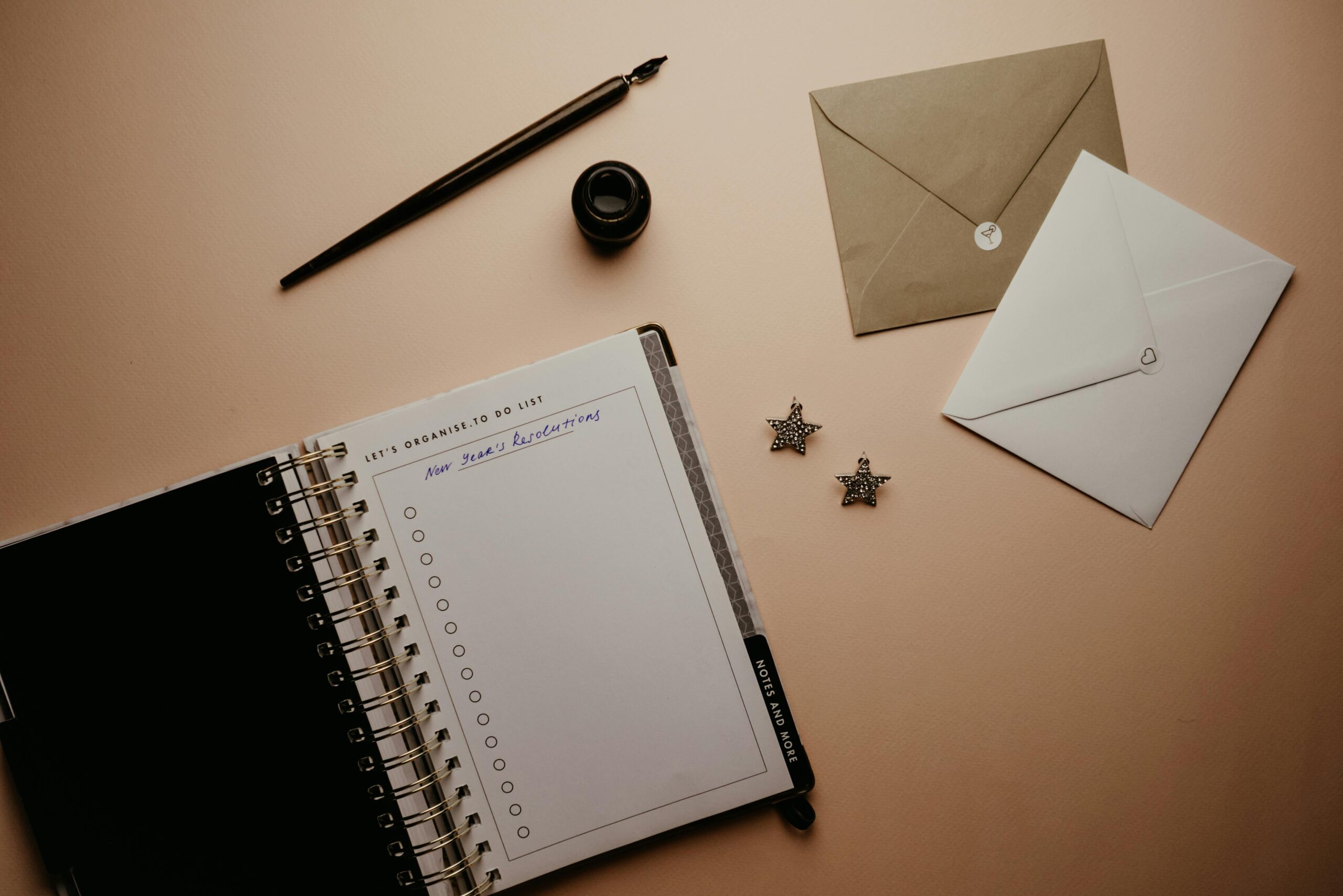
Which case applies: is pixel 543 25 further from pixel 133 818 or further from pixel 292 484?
pixel 133 818

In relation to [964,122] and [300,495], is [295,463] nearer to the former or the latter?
[300,495]

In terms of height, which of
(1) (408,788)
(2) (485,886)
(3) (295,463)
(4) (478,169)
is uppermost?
(4) (478,169)

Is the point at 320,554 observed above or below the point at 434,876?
above

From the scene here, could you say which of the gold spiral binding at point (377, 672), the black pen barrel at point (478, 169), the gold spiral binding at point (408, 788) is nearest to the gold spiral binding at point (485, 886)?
the gold spiral binding at point (377, 672)

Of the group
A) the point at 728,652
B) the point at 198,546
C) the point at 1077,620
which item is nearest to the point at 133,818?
the point at 198,546

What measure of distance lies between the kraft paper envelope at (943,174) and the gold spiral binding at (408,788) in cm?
62

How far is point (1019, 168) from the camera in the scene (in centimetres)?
72

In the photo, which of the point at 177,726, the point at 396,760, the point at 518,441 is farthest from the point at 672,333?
the point at 177,726

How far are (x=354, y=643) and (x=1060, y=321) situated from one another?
0.80 meters

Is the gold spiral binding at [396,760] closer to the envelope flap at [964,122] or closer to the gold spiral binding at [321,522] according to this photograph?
the gold spiral binding at [321,522]

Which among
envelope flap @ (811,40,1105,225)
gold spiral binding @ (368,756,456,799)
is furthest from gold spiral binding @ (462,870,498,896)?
Result: envelope flap @ (811,40,1105,225)

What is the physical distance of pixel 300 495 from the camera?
663mm

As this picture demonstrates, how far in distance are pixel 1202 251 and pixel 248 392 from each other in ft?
3.38

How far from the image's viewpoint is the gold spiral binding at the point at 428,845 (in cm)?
66
